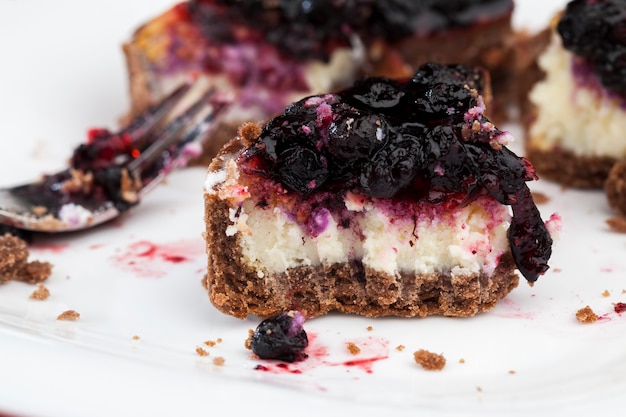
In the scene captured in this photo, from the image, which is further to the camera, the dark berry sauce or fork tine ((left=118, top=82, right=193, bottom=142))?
the dark berry sauce

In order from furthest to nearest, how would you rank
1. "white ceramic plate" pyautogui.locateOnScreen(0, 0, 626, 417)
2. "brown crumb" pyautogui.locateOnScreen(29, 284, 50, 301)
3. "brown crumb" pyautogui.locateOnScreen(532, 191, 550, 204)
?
"brown crumb" pyautogui.locateOnScreen(532, 191, 550, 204) → "brown crumb" pyautogui.locateOnScreen(29, 284, 50, 301) → "white ceramic plate" pyautogui.locateOnScreen(0, 0, 626, 417)

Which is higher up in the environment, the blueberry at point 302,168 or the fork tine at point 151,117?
the fork tine at point 151,117

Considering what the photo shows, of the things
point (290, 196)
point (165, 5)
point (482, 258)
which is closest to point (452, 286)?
point (482, 258)

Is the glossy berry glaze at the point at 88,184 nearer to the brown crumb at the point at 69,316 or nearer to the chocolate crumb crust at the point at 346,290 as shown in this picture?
the brown crumb at the point at 69,316

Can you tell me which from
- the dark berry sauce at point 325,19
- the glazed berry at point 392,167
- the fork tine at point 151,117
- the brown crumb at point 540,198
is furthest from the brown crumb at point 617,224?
the fork tine at point 151,117

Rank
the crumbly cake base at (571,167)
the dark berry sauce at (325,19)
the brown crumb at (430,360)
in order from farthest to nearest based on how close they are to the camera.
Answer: the dark berry sauce at (325,19) < the crumbly cake base at (571,167) < the brown crumb at (430,360)

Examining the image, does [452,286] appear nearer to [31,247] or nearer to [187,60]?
[31,247]

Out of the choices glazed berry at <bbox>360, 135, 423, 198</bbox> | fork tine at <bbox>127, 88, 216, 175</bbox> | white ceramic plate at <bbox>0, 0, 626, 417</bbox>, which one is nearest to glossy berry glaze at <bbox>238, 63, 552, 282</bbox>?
glazed berry at <bbox>360, 135, 423, 198</bbox>

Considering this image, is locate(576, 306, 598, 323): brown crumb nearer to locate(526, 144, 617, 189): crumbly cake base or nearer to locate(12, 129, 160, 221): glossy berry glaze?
locate(526, 144, 617, 189): crumbly cake base
